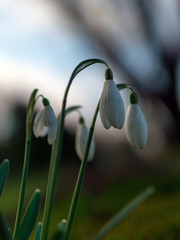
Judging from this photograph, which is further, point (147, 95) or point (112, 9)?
point (147, 95)

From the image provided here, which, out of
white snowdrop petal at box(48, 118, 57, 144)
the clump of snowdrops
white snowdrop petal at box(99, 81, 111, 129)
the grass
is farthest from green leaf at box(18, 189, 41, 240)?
the grass

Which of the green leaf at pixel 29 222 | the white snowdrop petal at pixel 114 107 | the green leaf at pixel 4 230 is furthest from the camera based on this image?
the green leaf at pixel 29 222

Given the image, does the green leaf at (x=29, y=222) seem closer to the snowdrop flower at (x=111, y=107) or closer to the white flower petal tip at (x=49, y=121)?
the white flower petal tip at (x=49, y=121)

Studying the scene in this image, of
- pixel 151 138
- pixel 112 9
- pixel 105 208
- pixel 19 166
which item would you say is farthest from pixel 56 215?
pixel 19 166

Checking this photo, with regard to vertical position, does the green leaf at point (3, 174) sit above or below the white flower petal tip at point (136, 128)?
below

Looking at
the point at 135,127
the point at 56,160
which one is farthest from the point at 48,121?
the point at 135,127

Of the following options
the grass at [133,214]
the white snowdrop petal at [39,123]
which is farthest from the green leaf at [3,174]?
the grass at [133,214]

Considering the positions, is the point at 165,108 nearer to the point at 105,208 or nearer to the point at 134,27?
the point at 134,27
